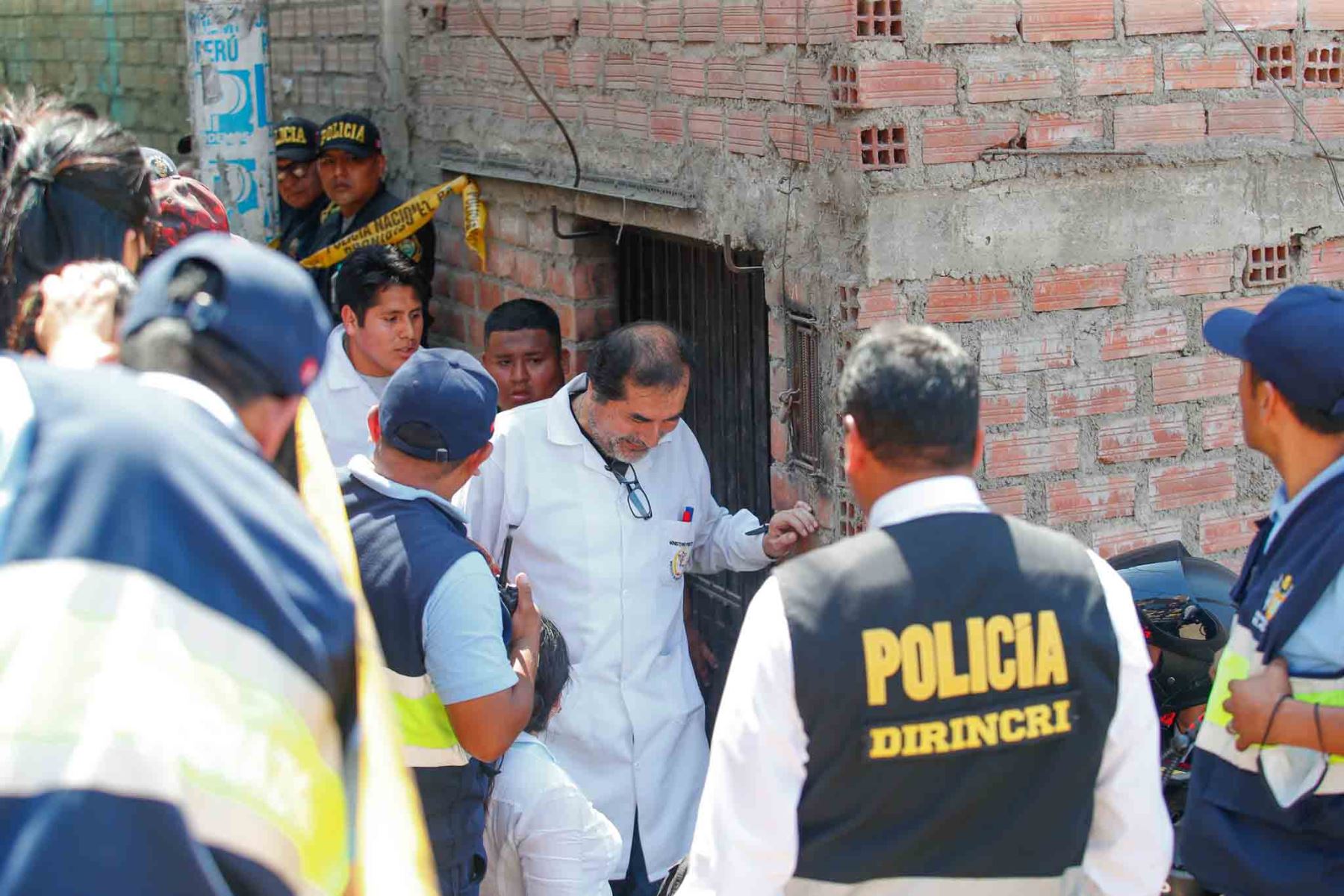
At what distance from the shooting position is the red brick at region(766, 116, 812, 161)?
3.36 m

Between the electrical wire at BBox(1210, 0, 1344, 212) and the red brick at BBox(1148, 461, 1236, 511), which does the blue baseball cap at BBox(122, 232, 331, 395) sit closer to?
the red brick at BBox(1148, 461, 1236, 511)

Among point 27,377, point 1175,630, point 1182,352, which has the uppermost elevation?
point 27,377

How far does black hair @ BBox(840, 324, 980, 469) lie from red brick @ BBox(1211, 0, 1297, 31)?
1.84 m

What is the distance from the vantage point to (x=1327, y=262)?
369 centimetres

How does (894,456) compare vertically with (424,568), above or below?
above

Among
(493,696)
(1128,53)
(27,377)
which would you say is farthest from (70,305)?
(1128,53)

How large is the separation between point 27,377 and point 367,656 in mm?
466

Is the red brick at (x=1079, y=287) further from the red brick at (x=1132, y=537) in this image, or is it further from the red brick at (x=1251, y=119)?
the red brick at (x=1132, y=537)

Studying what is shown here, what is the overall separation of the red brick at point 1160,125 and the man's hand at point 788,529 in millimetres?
1097

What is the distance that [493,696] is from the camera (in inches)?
107

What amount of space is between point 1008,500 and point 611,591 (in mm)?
939

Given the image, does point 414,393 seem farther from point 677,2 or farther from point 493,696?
point 677,2

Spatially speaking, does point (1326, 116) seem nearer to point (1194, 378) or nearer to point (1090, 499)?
point (1194, 378)

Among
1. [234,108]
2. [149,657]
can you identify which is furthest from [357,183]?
A: [149,657]
